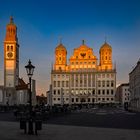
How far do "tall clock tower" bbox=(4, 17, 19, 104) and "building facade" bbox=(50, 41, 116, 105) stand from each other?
28311 millimetres

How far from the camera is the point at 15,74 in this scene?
128m

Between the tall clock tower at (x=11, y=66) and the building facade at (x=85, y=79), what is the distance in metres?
28.3

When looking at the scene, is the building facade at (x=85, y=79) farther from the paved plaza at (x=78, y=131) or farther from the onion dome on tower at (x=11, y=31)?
the paved plaza at (x=78, y=131)

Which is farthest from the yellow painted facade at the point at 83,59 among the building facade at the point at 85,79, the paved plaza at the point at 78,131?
the paved plaza at the point at 78,131

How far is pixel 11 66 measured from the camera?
12825 cm

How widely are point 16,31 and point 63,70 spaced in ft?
98.7

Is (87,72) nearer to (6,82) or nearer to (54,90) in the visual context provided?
(54,90)

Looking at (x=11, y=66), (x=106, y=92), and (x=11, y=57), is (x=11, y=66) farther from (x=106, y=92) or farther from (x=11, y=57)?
(x=106, y=92)

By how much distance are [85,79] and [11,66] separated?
40.6m

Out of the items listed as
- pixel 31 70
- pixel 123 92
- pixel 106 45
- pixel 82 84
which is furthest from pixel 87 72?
pixel 31 70

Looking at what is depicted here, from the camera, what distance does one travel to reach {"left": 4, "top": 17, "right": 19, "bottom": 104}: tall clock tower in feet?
415

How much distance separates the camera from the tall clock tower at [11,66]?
126 metres

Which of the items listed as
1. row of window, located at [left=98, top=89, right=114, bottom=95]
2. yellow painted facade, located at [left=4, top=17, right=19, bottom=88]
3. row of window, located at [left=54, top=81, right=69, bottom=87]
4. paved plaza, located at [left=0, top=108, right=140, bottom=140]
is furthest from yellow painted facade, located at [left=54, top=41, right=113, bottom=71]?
paved plaza, located at [left=0, top=108, right=140, bottom=140]

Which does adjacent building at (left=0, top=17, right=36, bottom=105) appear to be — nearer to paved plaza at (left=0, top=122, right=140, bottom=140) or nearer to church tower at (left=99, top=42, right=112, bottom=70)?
church tower at (left=99, top=42, right=112, bottom=70)
